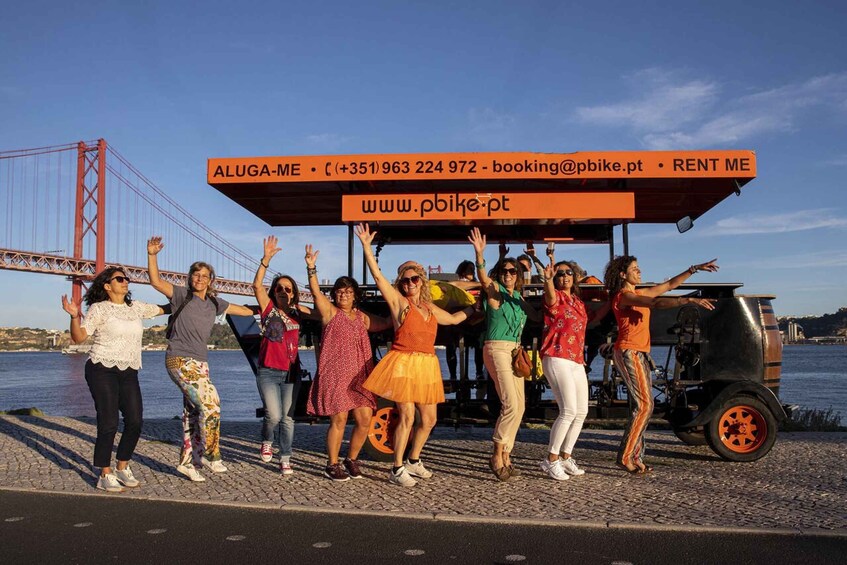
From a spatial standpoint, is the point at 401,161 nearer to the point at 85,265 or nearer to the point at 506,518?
the point at 506,518

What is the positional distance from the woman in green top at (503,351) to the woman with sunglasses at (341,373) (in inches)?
41.0

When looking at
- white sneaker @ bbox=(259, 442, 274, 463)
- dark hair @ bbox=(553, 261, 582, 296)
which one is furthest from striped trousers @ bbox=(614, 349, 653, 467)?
white sneaker @ bbox=(259, 442, 274, 463)

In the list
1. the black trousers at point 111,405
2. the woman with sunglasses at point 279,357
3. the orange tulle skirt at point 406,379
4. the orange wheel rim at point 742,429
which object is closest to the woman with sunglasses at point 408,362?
the orange tulle skirt at point 406,379

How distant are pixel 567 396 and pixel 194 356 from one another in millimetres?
3083

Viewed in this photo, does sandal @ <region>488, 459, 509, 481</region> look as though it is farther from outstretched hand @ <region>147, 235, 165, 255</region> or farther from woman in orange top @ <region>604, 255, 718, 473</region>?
outstretched hand @ <region>147, 235, 165, 255</region>

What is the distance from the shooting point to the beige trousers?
6.00 m

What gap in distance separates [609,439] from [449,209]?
12.0ft

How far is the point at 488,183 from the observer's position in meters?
7.20

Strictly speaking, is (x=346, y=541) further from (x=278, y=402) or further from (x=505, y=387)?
(x=278, y=402)

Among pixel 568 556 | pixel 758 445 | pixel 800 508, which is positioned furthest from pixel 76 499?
pixel 758 445

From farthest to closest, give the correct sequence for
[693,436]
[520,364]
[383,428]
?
1. [693,436]
2. [383,428]
3. [520,364]

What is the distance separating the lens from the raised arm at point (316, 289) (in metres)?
6.05

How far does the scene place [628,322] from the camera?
6328mm

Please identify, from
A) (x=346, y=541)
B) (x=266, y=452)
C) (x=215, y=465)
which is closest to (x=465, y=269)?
(x=266, y=452)
